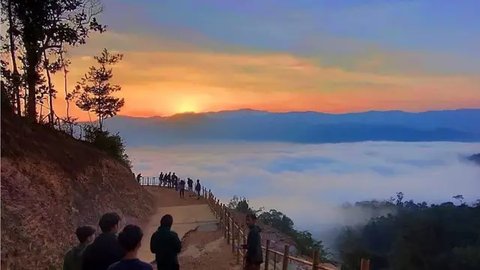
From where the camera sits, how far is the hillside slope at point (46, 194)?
15258mm

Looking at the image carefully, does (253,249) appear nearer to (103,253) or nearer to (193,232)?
(103,253)

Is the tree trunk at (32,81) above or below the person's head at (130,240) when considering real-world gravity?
above

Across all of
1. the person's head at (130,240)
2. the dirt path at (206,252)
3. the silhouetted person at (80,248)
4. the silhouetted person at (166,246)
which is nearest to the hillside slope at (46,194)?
the dirt path at (206,252)

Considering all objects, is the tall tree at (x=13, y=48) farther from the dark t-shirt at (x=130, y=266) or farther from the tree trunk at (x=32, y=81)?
the dark t-shirt at (x=130, y=266)

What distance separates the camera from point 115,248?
6.14 meters

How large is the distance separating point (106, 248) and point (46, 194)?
14008 mm

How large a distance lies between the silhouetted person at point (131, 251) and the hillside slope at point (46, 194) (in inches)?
379

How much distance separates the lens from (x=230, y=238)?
940 inches

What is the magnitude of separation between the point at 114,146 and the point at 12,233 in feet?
86.2

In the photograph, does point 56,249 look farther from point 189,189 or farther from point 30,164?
point 189,189

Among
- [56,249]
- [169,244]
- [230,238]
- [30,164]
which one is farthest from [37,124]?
[169,244]

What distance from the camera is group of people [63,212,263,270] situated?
4.84m

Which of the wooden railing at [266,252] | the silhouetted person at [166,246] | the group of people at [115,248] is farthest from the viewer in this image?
the wooden railing at [266,252]

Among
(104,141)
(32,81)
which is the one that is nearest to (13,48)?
(32,81)
